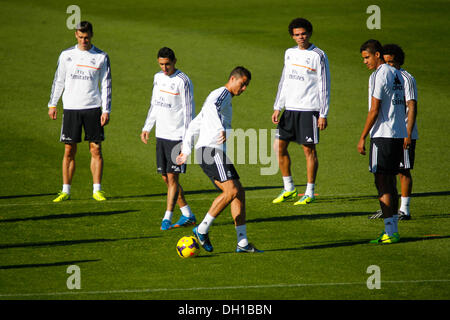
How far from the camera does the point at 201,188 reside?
44.7ft

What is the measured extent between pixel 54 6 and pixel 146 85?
13.3m

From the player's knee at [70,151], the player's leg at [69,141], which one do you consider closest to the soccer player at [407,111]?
the player's leg at [69,141]

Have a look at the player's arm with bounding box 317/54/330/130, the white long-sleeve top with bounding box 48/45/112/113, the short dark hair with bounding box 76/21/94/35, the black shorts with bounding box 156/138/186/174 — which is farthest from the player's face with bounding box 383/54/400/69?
the short dark hair with bounding box 76/21/94/35

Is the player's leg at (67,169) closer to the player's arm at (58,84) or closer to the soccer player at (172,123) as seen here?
the player's arm at (58,84)

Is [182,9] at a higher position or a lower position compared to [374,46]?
higher

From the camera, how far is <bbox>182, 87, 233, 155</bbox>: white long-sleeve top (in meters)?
8.94

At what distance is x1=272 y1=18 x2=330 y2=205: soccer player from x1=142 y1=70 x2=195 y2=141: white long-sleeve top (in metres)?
2.03

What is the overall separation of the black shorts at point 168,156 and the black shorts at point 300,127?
2.41 meters

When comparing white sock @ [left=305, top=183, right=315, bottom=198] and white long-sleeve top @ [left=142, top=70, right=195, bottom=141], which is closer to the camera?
white long-sleeve top @ [left=142, top=70, right=195, bottom=141]

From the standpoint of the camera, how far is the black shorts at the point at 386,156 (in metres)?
9.48

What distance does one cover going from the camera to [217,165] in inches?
352

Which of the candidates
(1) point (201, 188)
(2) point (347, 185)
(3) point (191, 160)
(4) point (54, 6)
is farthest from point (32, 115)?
(4) point (54, 6)

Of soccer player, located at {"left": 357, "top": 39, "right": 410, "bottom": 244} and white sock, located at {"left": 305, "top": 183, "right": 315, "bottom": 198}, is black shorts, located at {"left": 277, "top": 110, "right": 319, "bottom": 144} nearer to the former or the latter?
white sock, located at {"left": 305, "top": 183, "right": 315, "bottom": 198}

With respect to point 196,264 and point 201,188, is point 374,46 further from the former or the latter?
point 201,188
